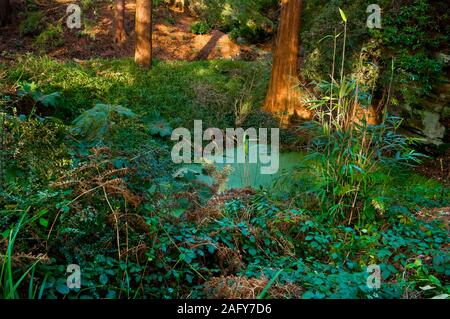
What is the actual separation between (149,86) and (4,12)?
6.61m

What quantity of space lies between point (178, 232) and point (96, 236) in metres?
0.60

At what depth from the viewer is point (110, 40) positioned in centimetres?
1433

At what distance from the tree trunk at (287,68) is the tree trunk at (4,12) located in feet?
30.3

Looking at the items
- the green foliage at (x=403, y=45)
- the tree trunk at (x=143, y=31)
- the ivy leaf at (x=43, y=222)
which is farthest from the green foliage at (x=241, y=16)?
the ivy leaf at (x=43, y=222)

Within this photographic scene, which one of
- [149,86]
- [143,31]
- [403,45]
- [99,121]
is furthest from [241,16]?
[99,121]

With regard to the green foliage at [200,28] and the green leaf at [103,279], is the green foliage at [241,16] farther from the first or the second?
the green leaf at [103,279]

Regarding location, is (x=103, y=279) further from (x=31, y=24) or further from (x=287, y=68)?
(x=31, y=24)

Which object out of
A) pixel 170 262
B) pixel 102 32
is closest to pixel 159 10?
pixel 102 32

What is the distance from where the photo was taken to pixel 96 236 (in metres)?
2.87

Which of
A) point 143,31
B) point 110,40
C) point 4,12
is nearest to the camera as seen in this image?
point 143,31

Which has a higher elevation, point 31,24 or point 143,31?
point 31,24

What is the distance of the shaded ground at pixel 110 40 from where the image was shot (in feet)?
44.1
